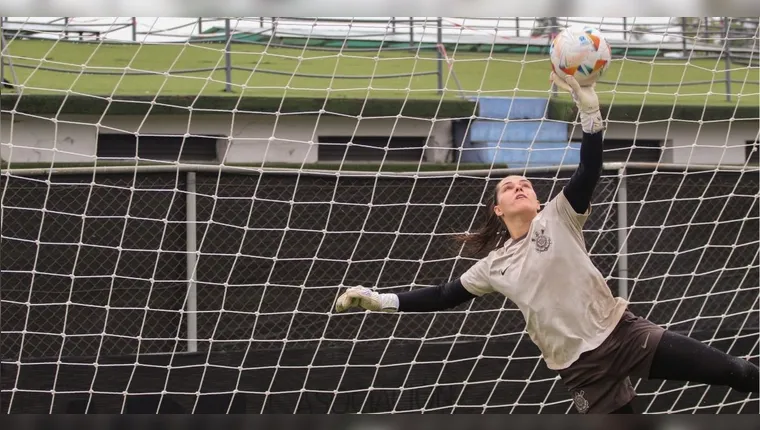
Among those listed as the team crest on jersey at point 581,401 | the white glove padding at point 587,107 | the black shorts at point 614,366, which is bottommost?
the team crest on jersey at point 581,401

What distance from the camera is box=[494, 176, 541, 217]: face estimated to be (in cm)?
387

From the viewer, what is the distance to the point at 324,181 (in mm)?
5879

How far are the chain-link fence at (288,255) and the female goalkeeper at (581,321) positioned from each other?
1.55 m

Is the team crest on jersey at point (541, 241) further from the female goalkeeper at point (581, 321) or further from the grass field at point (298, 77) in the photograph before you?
the grass field at point (298, 77)

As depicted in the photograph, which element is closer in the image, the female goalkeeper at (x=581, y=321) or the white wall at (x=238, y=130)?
the female goalkeeper at (x=581, y=321)

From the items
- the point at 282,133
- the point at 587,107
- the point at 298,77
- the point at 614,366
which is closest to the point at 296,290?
the point at 614,366

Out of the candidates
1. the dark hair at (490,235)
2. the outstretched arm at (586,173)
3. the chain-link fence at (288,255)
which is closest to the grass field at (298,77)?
the chain-link fence at (288,255)

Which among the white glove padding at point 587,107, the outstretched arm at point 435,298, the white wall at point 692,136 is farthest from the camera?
the white wall at point 692,136

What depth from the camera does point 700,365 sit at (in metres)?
3.56

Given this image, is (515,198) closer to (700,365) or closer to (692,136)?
(700,365)

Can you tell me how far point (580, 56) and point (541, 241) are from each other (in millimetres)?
721

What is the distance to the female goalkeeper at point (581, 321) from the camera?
3.59m
